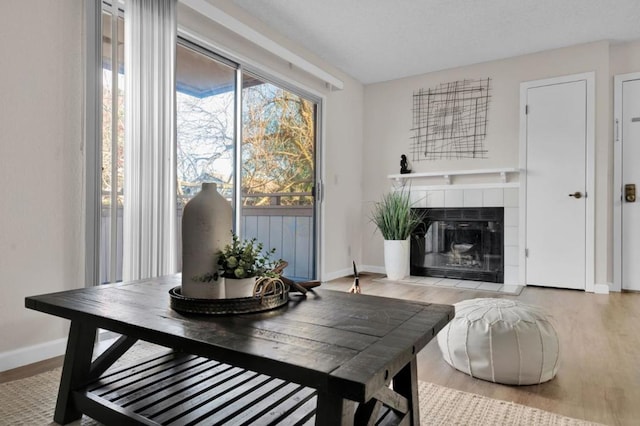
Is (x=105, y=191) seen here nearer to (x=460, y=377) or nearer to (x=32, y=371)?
(x=32, y=371)

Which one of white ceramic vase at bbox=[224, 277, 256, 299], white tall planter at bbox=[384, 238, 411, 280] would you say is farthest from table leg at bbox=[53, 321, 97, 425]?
white tall planter at bbox=[384, 238, 411, 280]

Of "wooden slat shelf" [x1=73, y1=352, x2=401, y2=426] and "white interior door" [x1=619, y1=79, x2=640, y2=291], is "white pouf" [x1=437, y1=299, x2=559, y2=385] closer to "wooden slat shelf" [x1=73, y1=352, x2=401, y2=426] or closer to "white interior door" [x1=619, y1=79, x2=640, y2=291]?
"wooden slat shelf" [x1=73, y1=352, x2=401, y2=426]

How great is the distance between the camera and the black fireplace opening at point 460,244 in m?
4.41

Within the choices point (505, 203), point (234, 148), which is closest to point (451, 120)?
point (505, 203)

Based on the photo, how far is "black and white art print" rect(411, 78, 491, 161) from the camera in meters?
4.48

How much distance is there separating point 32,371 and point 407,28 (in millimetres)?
3731

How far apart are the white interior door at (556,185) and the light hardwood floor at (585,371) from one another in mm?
754

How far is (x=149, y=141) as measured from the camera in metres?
2.41

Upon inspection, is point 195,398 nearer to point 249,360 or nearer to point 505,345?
point 249,360

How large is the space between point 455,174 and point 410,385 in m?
3.70

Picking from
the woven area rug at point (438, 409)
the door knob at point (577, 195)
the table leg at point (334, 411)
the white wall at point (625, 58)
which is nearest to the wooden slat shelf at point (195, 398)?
the woven area rug at point (438, 409)

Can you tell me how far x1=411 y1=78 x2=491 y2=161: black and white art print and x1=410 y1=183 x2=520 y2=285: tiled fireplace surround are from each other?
416 millimetres

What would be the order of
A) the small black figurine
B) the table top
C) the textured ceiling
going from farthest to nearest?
1. the small black figurine
2. the textured ceiling
3. the table top

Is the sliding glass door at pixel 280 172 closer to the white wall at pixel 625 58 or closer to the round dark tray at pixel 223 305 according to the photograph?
the round dark tray at pixel 223 305
